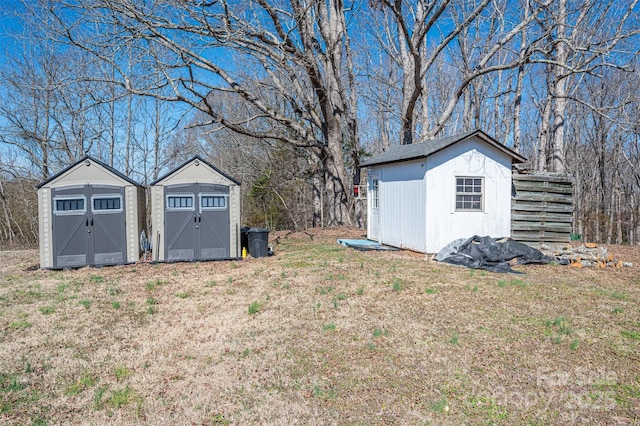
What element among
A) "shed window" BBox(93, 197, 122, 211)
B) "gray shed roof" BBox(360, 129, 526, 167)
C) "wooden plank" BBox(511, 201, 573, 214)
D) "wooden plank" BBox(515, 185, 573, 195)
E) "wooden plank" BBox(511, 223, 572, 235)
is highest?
"gray shed roof" BBox(360, 129, 526, 167)

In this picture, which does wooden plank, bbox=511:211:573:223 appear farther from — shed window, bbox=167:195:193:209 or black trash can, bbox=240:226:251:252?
shed window, bbox=167:195:193:209

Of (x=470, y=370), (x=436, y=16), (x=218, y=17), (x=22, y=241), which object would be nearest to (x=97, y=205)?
(x=218, y=17)

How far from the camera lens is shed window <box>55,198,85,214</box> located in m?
9.59

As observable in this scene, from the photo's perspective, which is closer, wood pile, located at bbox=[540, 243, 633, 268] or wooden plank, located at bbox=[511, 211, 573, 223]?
wood pile, located at bbox=[540, 243, 633, 268]

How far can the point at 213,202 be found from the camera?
10336 mm

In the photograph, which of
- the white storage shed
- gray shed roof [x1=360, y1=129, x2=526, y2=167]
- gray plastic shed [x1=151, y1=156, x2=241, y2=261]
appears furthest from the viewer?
the white storage shed

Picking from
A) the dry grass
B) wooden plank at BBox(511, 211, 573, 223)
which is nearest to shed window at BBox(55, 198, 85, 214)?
the dry grass

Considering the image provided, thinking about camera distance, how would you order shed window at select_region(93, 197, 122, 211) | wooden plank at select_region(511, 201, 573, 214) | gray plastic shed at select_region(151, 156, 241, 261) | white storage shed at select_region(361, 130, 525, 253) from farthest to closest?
wooden plank at select_region(511, 201, 573, 214)
white storage shed at select_region(361, 130, 525, 253)
gray plastic shed at select_region(151, 156, 241, 261)
shed window at select_region(93, 197, 122, 211)

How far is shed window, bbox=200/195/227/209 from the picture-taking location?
10258mm

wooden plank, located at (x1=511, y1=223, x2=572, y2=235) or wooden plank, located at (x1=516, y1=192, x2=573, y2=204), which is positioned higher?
wooden plank, located at (x1=516, y1=192, x2=573, y2=204)

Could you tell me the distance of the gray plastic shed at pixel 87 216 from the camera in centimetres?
957

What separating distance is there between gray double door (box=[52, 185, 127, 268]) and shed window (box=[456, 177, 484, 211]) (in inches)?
322

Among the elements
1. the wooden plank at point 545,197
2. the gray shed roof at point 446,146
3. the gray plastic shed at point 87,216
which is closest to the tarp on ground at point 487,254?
the wooden plank at point 545,197

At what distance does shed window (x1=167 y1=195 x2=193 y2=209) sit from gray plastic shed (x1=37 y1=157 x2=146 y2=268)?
2.72ft
